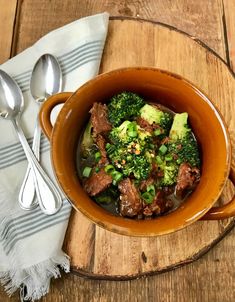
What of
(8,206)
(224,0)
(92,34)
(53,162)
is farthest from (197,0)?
(8,206)

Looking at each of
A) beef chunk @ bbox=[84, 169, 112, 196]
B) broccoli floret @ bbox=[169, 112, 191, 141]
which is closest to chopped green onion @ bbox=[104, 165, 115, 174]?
beef chunk @ bbox=[84, 169, 112, 196]

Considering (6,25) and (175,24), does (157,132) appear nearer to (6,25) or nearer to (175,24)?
(175,24)

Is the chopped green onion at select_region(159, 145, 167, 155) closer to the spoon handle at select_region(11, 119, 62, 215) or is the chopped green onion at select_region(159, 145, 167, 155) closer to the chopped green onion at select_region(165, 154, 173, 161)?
the chopped green onion at select_region(165, 154, 173, 161)

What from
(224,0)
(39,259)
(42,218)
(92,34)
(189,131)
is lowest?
(39,259)

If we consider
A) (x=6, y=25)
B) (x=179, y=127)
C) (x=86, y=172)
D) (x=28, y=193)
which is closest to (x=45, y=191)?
(x=28, y=193)

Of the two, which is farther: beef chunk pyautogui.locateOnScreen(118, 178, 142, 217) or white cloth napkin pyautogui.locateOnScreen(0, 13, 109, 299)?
white cloth napkin pyautogui.locateOnScreen(0, 13, 109, 299)

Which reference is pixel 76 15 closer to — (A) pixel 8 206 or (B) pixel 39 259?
(A) pixel 8 206
